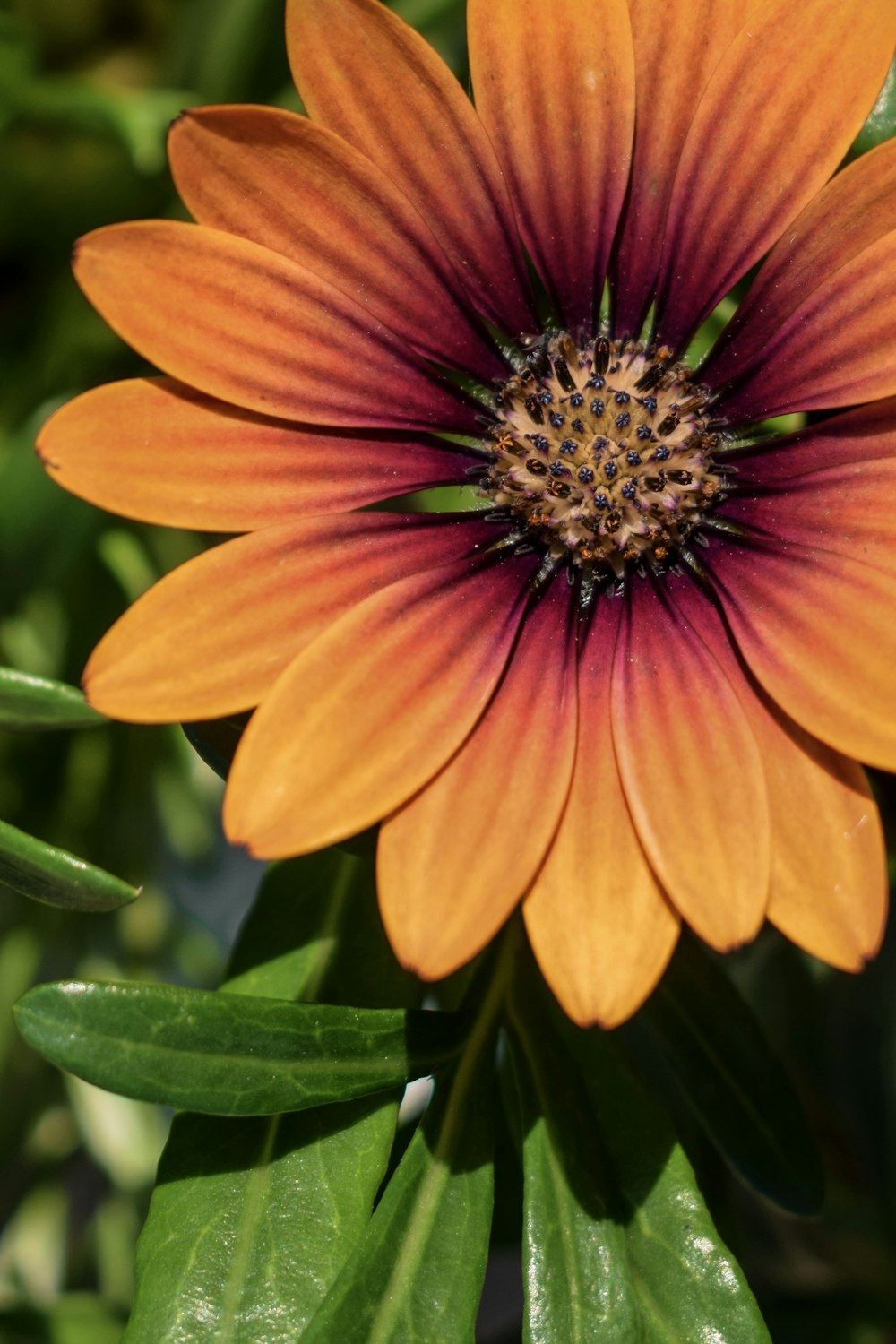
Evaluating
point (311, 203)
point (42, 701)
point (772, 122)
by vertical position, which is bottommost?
point (42, 701)

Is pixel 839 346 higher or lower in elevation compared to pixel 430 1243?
higher

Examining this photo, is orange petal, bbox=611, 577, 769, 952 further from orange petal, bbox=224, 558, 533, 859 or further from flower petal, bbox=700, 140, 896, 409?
flower petal, bbox=700, 140, 896, 409

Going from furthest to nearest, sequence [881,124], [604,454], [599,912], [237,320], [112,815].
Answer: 1. [112,815]
2. [604,454]
3. [881,124]
4. [237,320]
5. [599,912]

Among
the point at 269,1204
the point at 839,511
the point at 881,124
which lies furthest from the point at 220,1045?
the point at 881,124

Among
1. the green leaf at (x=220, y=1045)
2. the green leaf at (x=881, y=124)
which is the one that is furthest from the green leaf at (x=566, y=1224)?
the green leaf at (x=881, y=124)

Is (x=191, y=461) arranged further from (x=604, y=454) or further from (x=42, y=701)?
(x=604, y=454)

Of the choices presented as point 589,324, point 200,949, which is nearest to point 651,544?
point 589,324

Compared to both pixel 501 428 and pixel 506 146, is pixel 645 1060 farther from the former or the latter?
pixel 506 146

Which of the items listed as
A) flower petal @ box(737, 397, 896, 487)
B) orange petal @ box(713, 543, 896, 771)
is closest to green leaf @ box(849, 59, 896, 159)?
flower petal @ box(737, 397, 896, 487)
